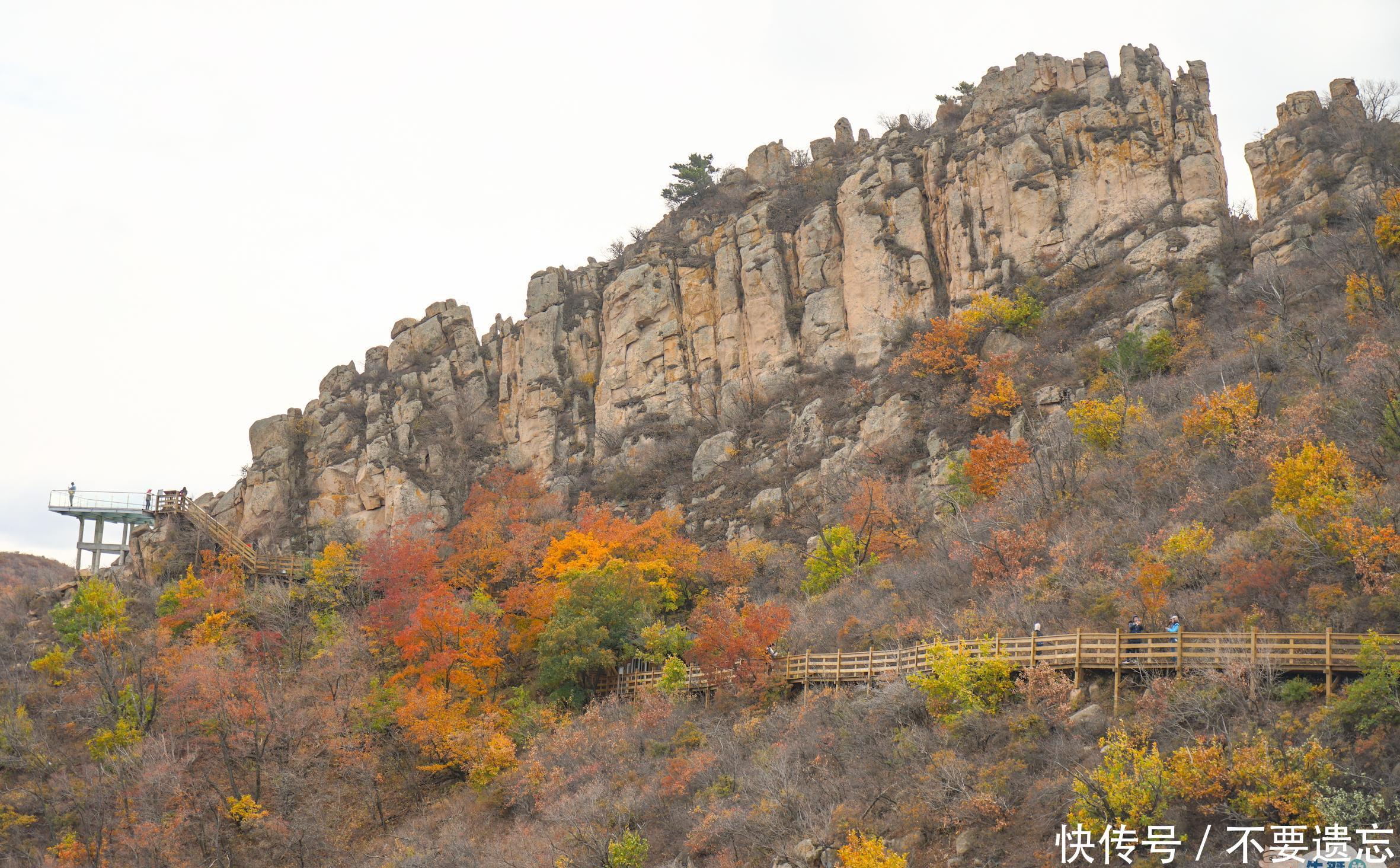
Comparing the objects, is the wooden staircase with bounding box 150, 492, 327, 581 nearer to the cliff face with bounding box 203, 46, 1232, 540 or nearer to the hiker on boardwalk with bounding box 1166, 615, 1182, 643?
the cliff face with bounding box 203, 46, 1232, 540

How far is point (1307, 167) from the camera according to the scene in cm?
5300

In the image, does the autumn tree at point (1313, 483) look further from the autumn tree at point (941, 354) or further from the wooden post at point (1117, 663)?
the autumn tree at point (941, 354)

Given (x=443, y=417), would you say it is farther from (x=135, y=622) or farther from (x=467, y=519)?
(x=135, y=622)

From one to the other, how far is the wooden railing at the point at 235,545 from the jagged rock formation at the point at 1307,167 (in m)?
49.0

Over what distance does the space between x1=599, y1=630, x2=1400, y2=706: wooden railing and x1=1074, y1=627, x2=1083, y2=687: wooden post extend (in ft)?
0.07

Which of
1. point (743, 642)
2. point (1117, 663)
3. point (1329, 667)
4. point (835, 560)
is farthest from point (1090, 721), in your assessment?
point (835, 560)

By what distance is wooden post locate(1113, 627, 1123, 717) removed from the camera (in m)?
23.8

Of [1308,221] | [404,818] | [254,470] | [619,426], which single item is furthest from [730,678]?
[254,470]

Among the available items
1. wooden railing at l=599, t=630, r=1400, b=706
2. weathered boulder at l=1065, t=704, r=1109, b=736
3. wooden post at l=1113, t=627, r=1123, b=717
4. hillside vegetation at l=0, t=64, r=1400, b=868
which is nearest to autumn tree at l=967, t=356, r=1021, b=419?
hillside vegetation at l=0, t=64, r=1400, b=868

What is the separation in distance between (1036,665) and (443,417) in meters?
48.8

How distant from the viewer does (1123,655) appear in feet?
79.5

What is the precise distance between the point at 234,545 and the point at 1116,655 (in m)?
47.1

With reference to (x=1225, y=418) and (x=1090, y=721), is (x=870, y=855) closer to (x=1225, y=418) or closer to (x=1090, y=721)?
(x=1090, y=721)

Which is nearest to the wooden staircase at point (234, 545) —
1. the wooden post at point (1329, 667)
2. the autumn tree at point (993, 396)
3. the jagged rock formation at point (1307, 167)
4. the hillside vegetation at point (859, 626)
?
the hillside vegetation at point (859, 626)
